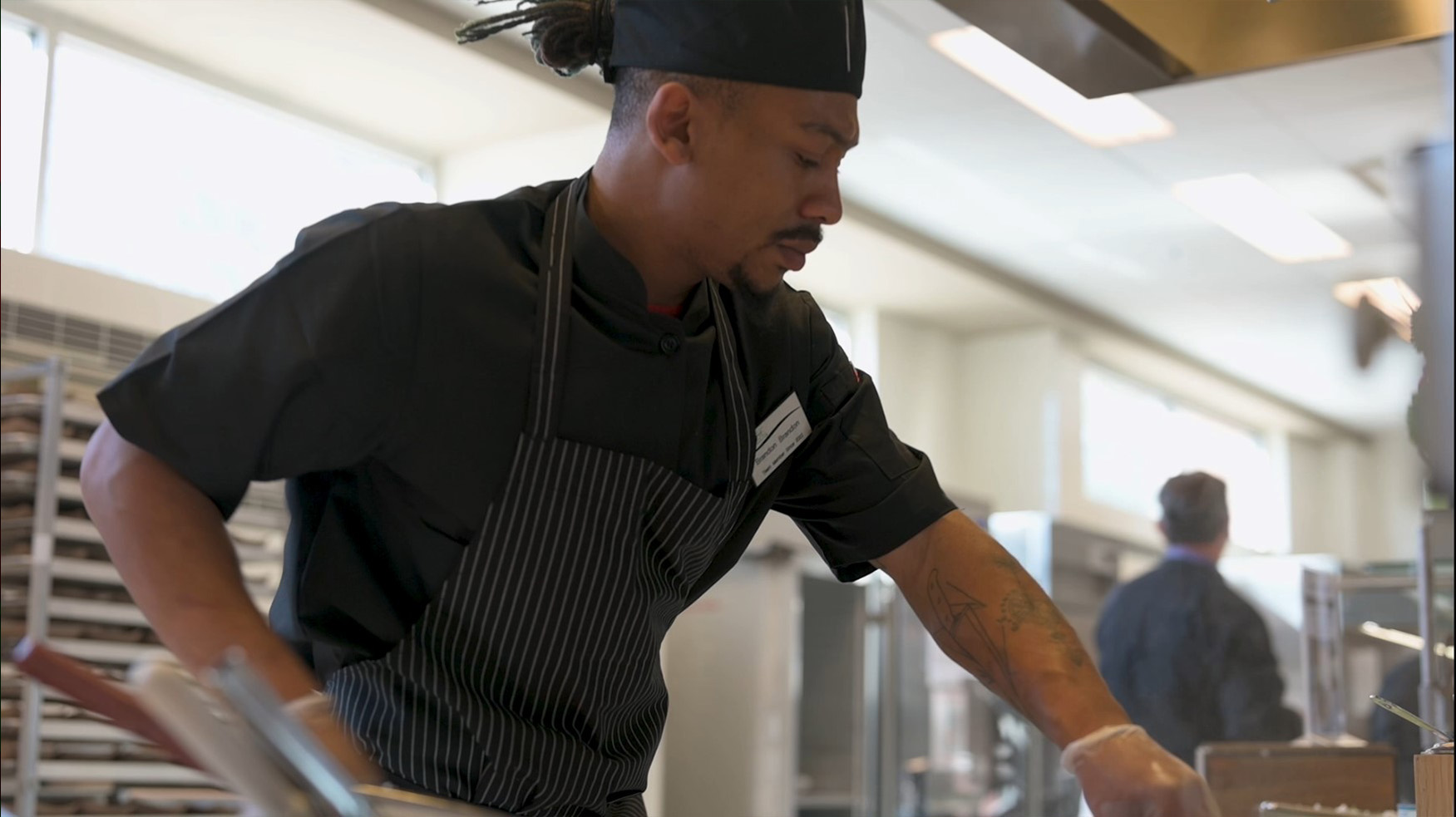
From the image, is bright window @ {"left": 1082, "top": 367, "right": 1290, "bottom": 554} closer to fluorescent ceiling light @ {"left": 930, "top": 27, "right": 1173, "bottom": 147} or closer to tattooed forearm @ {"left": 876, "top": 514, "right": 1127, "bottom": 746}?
fluorescent ceiling light @ {"left": 930, "top": 27, "right": 1173, "bottom": 147}

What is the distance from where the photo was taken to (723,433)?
52.0 inches

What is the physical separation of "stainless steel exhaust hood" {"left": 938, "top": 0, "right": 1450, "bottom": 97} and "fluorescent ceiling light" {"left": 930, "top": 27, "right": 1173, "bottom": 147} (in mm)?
2953

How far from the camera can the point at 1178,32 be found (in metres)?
1.63

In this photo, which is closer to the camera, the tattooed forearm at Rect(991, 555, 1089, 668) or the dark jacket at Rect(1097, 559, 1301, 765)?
the tattooed forearm at Rect(991, 555, 1089, 668)

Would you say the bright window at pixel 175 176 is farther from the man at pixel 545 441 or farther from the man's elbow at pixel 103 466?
the man's elbow at pixel 103 466

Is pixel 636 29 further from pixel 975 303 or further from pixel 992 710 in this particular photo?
pixel 975 303

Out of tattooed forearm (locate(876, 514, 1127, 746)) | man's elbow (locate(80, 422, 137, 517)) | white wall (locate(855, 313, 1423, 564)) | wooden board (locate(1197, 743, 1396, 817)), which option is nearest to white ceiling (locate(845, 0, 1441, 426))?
white wall (locate(855, 313, 1423, 564))

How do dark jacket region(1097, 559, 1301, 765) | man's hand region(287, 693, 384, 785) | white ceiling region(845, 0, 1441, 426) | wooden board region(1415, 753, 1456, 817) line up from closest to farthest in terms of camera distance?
man's hand region(287, 693, 384, 785) → wooden board region(1415, 753, 1456, 817) → dark jacket region(1097, 559, 1301, 765) → white ceiling region(845, 0, 1441, 426)

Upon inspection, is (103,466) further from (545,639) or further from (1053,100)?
(1053,100)

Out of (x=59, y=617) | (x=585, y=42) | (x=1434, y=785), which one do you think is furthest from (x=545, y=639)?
(x=59, y=617)

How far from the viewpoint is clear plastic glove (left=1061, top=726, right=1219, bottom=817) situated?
1036mm

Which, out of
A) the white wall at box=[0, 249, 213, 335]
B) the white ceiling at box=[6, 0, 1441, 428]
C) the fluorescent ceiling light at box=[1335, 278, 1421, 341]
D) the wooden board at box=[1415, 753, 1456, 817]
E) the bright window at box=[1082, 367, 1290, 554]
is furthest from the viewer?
the bright window at box=[1082, 367, 1290, 554]

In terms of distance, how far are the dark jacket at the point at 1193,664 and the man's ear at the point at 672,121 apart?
3187mm

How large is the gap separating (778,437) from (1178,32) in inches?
25.6
